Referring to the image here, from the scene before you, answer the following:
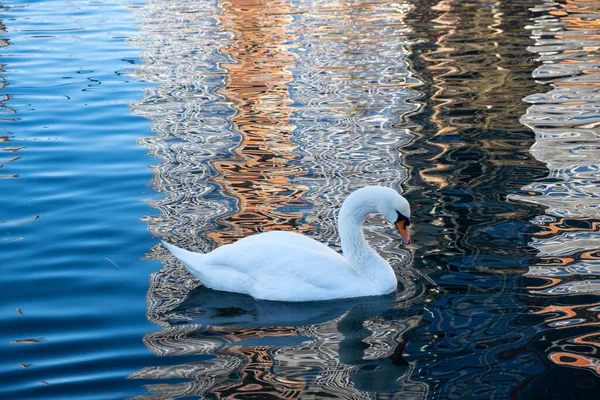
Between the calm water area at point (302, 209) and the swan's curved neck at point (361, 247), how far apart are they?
201 mm

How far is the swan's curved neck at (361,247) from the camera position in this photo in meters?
6.77

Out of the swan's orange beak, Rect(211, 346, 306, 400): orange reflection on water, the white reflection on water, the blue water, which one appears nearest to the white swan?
the swan's orange beak

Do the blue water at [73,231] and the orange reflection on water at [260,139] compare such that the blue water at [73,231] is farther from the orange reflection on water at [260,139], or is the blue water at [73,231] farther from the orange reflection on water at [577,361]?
the orange reflection on water at [577,361]

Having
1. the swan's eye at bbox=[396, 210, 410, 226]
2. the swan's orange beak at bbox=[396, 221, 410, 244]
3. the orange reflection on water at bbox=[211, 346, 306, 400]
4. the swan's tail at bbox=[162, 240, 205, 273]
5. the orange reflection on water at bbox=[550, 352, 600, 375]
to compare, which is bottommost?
the orange reflection on water at bbox=[550, 352, 600, 375]

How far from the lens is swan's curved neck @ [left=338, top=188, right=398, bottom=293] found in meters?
6.77

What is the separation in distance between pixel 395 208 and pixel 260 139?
4.58 m

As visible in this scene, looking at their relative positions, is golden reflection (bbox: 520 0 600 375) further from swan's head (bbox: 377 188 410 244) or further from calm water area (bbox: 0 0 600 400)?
swan's head (bbox: 377 188 410 244)

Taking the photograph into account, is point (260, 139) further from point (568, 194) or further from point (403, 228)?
point (403, 228)

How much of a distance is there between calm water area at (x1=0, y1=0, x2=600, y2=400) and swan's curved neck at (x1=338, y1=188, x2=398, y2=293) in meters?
0.20

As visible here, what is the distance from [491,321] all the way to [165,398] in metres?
2.29

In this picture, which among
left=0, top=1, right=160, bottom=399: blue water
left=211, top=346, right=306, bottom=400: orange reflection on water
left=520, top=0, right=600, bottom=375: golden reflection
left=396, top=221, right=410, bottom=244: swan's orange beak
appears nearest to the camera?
left=211, top=346, right=306, bottom=400: orange reflection on water

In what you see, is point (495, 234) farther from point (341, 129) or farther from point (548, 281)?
point (341, 129)

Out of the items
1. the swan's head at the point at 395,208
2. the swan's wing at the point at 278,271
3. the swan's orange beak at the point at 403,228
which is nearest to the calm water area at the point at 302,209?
the swan's wing at the point at 278,271

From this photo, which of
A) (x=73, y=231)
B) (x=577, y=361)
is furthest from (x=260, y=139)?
(x=577, y=361)
